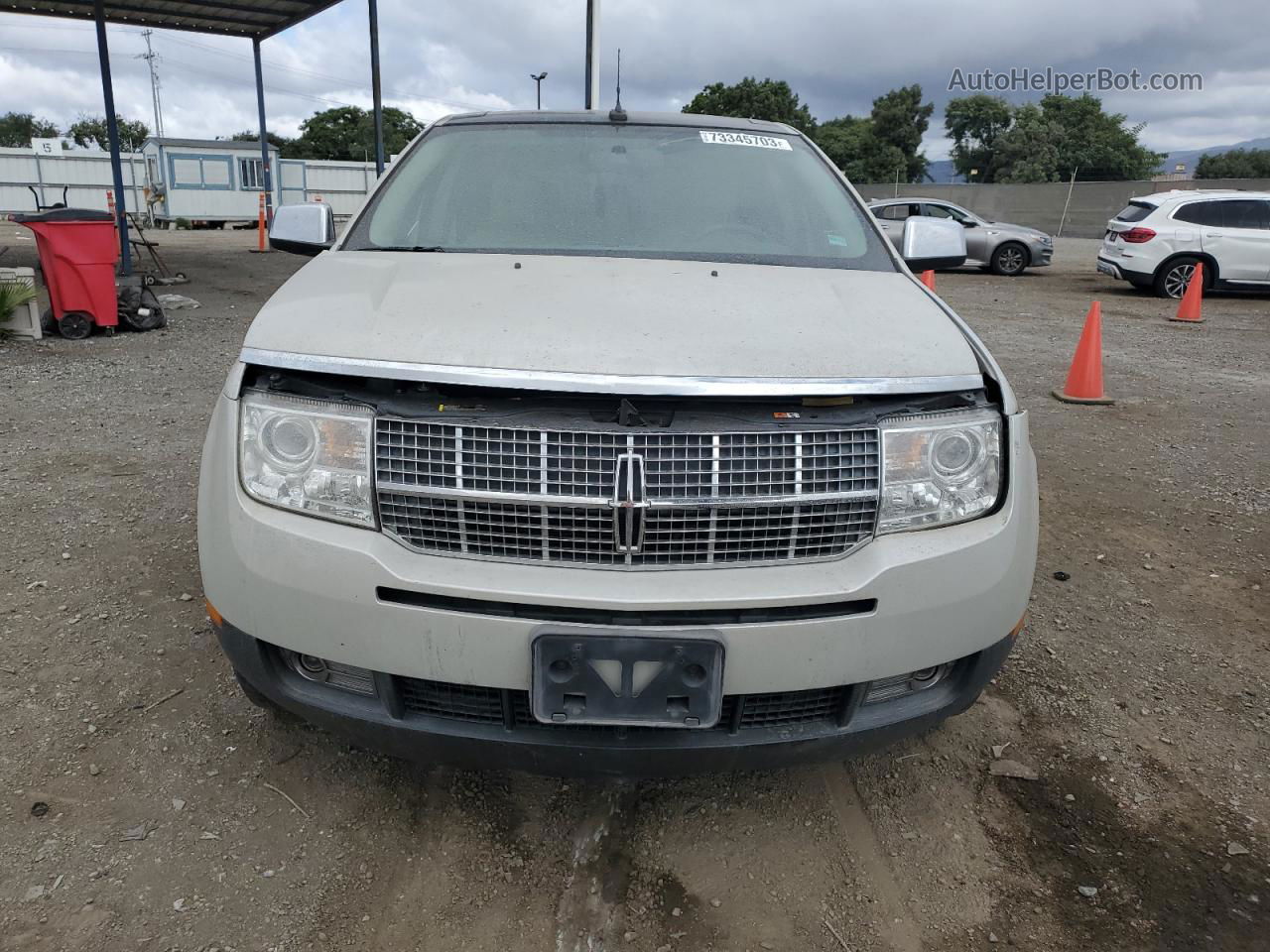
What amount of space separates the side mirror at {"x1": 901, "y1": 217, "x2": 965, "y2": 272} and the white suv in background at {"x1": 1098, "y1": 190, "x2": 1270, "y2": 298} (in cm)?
1292

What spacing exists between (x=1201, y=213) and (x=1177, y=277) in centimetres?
99

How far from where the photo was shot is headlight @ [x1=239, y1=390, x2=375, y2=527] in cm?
194

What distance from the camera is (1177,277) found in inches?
565

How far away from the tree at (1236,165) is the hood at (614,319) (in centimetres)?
6221

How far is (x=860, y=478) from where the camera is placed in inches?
76.9

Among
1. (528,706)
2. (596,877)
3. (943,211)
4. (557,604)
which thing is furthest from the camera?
(943,211)

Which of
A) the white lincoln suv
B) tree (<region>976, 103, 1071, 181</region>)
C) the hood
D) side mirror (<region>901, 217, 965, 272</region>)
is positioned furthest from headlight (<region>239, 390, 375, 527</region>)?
tree (<region>976, 103, 1071, 181</region>)

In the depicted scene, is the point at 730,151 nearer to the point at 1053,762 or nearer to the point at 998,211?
the point at 1053,762

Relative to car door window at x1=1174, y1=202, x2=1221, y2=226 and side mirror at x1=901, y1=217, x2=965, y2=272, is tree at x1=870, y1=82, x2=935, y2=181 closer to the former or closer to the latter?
car door window at x1=1174, y1=202, x2=1221, y2=226

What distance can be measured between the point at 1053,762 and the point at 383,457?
2097 mm

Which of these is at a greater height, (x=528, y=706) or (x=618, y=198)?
(x=618, y=198)

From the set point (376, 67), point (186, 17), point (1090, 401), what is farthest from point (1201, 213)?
point (186, 17)

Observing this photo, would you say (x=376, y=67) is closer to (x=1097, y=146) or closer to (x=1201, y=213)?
(x=1201, y=213)

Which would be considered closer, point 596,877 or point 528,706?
point 528,706
